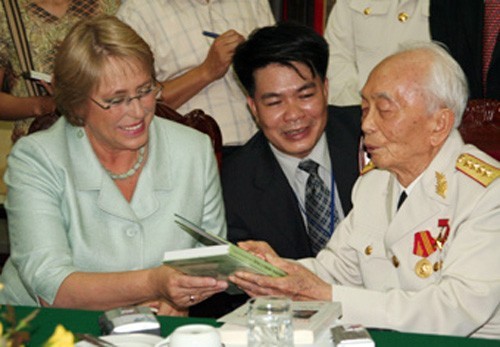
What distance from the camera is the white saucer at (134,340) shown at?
6.64ft

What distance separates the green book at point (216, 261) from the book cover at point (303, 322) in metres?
0.15

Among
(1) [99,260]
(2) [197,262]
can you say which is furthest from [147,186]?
(2) [197,262]

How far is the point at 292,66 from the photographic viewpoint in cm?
348

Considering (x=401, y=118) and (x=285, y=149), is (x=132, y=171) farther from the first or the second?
(x=401, y=118)

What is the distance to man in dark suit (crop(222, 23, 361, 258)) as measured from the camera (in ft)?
11.3

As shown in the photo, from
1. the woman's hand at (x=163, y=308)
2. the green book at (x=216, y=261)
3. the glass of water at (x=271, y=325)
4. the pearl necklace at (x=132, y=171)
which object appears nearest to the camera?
the glass of water at (x=271, y=325)

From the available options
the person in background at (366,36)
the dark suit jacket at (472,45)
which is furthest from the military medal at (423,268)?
the person in background at (366,36)

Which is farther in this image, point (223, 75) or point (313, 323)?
point (223, 75)

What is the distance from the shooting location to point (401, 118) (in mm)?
2783

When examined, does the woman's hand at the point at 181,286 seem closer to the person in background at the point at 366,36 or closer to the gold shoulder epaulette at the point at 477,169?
the gold shoulder epaulette at the point at 477,169

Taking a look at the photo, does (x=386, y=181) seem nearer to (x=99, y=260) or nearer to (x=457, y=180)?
(x=457, y=180)

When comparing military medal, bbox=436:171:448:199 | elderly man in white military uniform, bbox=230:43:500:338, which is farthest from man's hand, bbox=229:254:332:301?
military medal, bbox=436:171:448:199

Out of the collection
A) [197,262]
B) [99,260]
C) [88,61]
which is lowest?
[99,260]

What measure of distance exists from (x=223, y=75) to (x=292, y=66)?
57 cm
